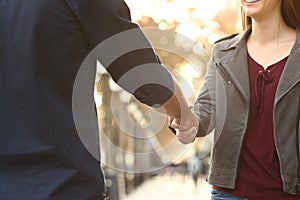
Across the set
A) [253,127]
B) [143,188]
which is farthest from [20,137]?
[143,188]

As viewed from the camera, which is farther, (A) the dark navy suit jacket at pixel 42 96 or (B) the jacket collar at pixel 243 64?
(B) the jacket collar at pixel 243 64

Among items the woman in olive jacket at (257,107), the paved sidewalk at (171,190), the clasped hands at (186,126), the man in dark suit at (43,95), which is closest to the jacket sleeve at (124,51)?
the man in dark suit at (43,95)

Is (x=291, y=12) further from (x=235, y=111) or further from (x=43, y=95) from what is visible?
(x=43, y=95)

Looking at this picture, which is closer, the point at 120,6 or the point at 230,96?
the point at 120,6

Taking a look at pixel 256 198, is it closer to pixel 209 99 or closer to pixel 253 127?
pixel 253 127

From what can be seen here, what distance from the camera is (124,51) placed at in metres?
1.95

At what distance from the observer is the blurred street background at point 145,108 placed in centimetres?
999

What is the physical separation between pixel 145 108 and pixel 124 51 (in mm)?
8055

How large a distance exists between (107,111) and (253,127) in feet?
26.6

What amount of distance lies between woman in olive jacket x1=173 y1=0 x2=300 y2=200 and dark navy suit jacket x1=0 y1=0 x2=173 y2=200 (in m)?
0.91

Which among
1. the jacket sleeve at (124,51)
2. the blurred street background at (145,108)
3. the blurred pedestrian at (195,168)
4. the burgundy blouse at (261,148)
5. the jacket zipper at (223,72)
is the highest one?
the jacket sleeve at (124,51)

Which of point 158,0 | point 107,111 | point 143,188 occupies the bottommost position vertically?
point 143,188

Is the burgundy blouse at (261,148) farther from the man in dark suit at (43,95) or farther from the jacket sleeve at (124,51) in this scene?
the man in dark suit at (43,95)

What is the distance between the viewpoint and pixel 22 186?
1788 mm
